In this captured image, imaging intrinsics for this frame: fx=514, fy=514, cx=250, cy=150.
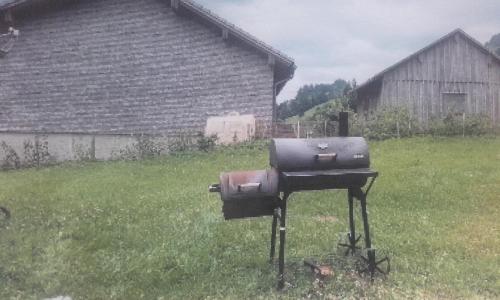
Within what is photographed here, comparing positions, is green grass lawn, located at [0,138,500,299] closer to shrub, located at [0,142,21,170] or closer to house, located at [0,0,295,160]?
house, located at [0,0,295,160]

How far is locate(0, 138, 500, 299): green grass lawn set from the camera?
684 cm

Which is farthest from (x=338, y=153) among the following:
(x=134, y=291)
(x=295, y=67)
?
(x=295, y=67)

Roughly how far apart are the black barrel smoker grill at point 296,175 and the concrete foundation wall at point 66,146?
15656mm

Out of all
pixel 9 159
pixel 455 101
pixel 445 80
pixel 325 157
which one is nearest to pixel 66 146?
pixel 9 159

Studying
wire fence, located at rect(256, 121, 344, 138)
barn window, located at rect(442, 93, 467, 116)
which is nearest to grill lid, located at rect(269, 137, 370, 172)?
wire fence, located at rect(256, 121, 344, 138)

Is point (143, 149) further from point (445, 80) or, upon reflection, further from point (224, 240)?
point (445, 80)

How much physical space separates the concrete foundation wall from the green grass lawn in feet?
24.0

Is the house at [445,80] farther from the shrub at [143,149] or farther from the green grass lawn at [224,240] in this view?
the green grass lawn at [224,240]

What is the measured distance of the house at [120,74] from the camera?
21484 mm

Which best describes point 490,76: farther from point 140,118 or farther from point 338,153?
point 338,153

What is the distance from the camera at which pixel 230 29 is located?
21.0 meters

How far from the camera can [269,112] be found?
2130cm

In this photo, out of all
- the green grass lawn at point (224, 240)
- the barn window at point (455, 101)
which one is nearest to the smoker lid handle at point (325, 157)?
the green grass lawn at point (224, 240)

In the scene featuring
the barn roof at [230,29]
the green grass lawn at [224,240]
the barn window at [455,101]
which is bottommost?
the green grass lawn at [224,240]
